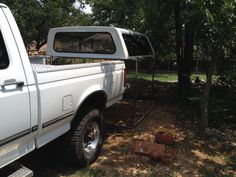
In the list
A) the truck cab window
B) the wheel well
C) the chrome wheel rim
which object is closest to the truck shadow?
the chrome wheel rim

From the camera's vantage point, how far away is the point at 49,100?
3.12 m

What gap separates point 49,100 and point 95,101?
1.40m

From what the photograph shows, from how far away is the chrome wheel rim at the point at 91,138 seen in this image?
4268mm

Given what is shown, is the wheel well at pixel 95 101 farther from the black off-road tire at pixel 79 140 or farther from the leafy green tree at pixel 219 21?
the leafy green tree at pixel 219 21

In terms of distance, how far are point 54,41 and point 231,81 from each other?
482 centimetres

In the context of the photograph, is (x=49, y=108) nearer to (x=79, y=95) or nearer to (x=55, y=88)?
(x=55, y=88)

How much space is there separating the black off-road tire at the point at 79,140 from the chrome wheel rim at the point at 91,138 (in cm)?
1

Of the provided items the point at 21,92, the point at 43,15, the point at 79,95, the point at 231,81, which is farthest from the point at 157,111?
the point at 43,15

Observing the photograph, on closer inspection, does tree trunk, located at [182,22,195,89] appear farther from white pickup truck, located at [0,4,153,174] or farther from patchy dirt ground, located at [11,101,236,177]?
white pickup truck, located at [0,4,153,174]

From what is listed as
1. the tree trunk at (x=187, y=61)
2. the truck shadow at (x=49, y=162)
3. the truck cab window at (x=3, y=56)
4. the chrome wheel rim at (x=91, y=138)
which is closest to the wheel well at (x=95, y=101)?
the chrome wheel rim at (x=91, y=138)

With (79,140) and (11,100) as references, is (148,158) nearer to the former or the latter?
(79,140)

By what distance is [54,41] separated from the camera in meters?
6.77

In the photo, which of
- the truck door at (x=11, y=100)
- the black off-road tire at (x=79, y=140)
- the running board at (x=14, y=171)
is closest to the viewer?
the truck door at (x=11, y=100)

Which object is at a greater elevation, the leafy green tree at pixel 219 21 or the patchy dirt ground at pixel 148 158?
the leafy green tree at pixel 219 21
